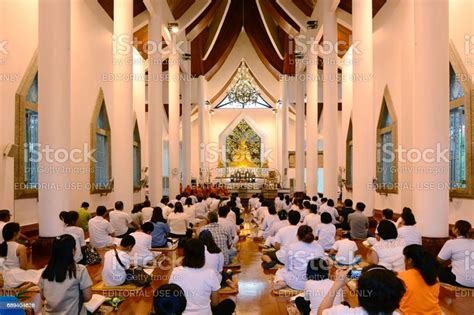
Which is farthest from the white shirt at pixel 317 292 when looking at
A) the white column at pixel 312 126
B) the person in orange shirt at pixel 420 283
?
the white column at pixel 312 126

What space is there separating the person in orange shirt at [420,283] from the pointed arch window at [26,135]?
285 inches

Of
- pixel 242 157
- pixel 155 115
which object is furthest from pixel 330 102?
pixel 242 157

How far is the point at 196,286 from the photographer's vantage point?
3.75 metres

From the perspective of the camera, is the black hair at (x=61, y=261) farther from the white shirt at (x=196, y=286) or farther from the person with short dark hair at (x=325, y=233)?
the person with short dark hair at (x=325, y=233)

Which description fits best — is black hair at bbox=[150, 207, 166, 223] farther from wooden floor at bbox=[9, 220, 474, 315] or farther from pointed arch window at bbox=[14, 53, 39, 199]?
pointed arch window at bbox=[14, 53, 39, 199]

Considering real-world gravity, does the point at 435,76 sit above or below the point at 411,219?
above

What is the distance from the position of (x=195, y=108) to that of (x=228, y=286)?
22.7 metres

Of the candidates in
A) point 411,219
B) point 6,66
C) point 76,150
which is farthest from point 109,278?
point 76,150

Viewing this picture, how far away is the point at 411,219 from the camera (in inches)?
257

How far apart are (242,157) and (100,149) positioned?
16.7m

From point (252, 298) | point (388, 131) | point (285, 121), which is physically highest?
point (285, 121)

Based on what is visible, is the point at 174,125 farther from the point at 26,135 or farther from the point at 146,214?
the point at 26,135

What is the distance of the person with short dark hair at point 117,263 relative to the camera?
5.73m

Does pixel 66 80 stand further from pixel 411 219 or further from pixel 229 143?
pixel 229 143
